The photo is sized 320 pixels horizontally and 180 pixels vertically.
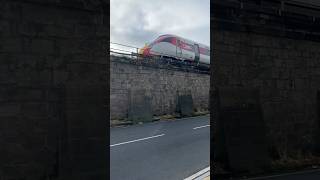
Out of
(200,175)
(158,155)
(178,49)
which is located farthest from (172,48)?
(200,175)

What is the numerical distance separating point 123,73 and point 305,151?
1804 centimetres

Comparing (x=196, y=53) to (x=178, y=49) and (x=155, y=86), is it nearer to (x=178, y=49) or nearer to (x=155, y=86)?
(x=178, y=49)

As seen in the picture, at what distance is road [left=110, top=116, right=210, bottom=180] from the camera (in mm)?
11128

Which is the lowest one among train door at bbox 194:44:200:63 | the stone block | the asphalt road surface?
the asphalt road surface

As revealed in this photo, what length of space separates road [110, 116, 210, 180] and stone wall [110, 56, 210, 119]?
7.03 m

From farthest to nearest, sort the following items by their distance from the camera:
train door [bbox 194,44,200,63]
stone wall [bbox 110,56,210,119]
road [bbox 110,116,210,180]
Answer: train door [bbox 194,44,200,63] < stone wall [bbox 110,56,210,119] < road [bbox 110,116,210,180]

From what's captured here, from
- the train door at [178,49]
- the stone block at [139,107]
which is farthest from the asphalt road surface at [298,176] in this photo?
the train door at [178,49]

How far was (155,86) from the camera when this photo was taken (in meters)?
32.0
